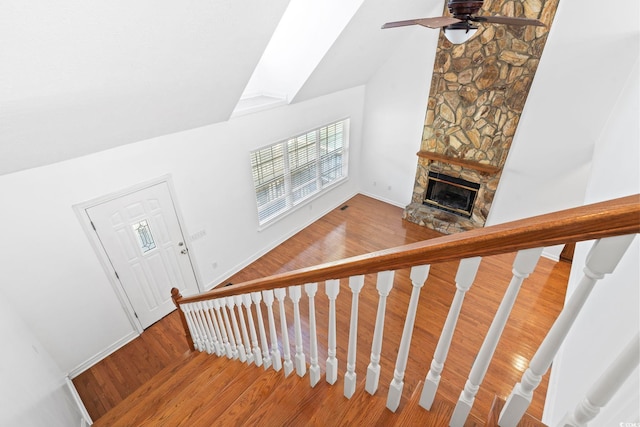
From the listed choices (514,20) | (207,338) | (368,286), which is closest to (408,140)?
(368,286)

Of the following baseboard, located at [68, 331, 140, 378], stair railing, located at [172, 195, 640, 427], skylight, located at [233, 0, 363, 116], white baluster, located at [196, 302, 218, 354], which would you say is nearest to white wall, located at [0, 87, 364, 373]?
baseboard, located at [68, 331, 140, 378]

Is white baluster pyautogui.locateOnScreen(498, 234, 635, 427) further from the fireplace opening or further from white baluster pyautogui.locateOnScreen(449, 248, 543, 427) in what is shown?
the fireplace opening

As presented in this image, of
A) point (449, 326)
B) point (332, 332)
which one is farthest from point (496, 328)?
point (332, 332)

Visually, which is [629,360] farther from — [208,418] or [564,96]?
[564,96]

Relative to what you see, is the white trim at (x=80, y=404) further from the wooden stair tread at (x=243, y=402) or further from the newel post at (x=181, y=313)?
the wooden stair tread at (x=243, y=402)

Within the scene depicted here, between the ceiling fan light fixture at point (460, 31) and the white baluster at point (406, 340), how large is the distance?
81.4 inches

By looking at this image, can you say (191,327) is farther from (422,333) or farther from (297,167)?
(297,167)

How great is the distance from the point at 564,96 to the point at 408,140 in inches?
94.6

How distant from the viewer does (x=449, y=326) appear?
36.9 inches

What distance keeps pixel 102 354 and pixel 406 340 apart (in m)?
3.96

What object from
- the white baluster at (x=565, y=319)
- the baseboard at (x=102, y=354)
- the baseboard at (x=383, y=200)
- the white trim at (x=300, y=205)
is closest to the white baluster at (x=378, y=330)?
the white baluster at (x=565, y=319)

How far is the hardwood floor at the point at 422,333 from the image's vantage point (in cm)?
304

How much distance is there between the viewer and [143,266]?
3.65 meters

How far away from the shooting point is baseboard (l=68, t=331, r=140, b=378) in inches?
132
